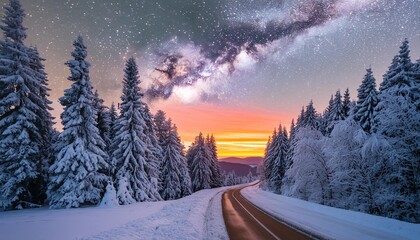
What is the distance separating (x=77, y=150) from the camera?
2161 centimetres

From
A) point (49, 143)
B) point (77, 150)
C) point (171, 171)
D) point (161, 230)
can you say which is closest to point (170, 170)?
point (171, 171)

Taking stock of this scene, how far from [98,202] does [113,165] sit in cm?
412

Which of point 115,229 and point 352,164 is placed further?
point 352,164

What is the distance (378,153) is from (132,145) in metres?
23.0

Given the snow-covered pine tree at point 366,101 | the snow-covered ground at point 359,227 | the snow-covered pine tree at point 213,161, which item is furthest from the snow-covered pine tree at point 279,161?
the snow-covered ground at point 359,227

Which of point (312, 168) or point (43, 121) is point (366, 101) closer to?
point (312, 168)

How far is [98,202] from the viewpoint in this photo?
2328cm

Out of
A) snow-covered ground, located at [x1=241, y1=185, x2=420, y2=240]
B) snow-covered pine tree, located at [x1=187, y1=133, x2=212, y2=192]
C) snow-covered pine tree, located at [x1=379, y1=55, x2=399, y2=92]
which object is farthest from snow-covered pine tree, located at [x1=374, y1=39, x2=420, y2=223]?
snow-covered pine tree, located at [x1=187, y1=133, x2=212, y2=192]

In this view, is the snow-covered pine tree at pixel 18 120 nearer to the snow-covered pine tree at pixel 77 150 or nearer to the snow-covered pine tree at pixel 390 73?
the snow-covered pine tree at pixel 77 150

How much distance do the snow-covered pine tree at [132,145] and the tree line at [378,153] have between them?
19478 mm

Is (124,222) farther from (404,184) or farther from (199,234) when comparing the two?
(404,184)

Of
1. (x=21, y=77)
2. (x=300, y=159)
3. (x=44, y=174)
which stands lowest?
(x=44, y=174)

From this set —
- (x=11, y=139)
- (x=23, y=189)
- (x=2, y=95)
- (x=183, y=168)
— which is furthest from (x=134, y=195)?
(x=183, y=168)

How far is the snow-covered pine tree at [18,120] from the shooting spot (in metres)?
20.2
